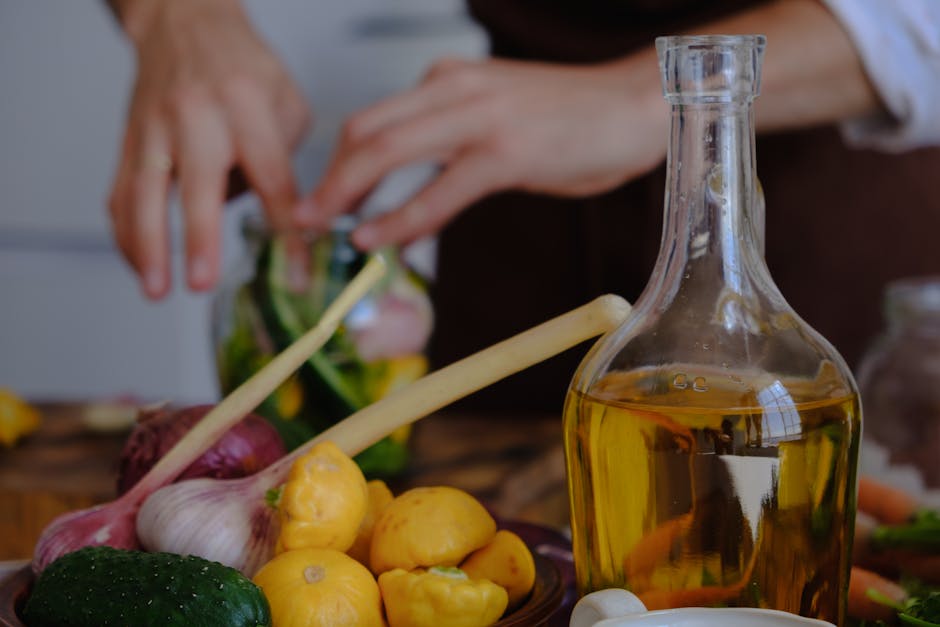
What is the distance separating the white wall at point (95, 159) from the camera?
270 cm

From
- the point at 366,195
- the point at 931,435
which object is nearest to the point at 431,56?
the point at 366,195

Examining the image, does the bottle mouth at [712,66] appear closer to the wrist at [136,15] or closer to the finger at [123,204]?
the finger at [123,204]

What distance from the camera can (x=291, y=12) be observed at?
2.73 meters

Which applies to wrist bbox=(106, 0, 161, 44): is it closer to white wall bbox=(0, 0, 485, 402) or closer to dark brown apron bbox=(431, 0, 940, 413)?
dark brown apron bbox=(431, 0, 940, 413)

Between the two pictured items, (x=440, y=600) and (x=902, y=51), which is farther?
(x=902, y=51)

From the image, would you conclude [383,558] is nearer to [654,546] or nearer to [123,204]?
[654,546]

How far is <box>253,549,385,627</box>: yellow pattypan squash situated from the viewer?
0.40 metres

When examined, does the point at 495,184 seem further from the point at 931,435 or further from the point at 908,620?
the point at 908,620

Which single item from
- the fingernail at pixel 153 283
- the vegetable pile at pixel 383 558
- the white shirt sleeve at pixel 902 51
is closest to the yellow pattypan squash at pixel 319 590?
the vegetable pile at pixel 383 558

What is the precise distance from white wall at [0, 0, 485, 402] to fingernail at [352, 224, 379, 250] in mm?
1807

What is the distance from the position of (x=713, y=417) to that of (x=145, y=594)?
0.21 m

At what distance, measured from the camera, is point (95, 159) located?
9.52 feet

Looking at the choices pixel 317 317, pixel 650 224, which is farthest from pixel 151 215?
pixel 650 224

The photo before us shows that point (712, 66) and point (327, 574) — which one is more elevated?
point (712, 66)
